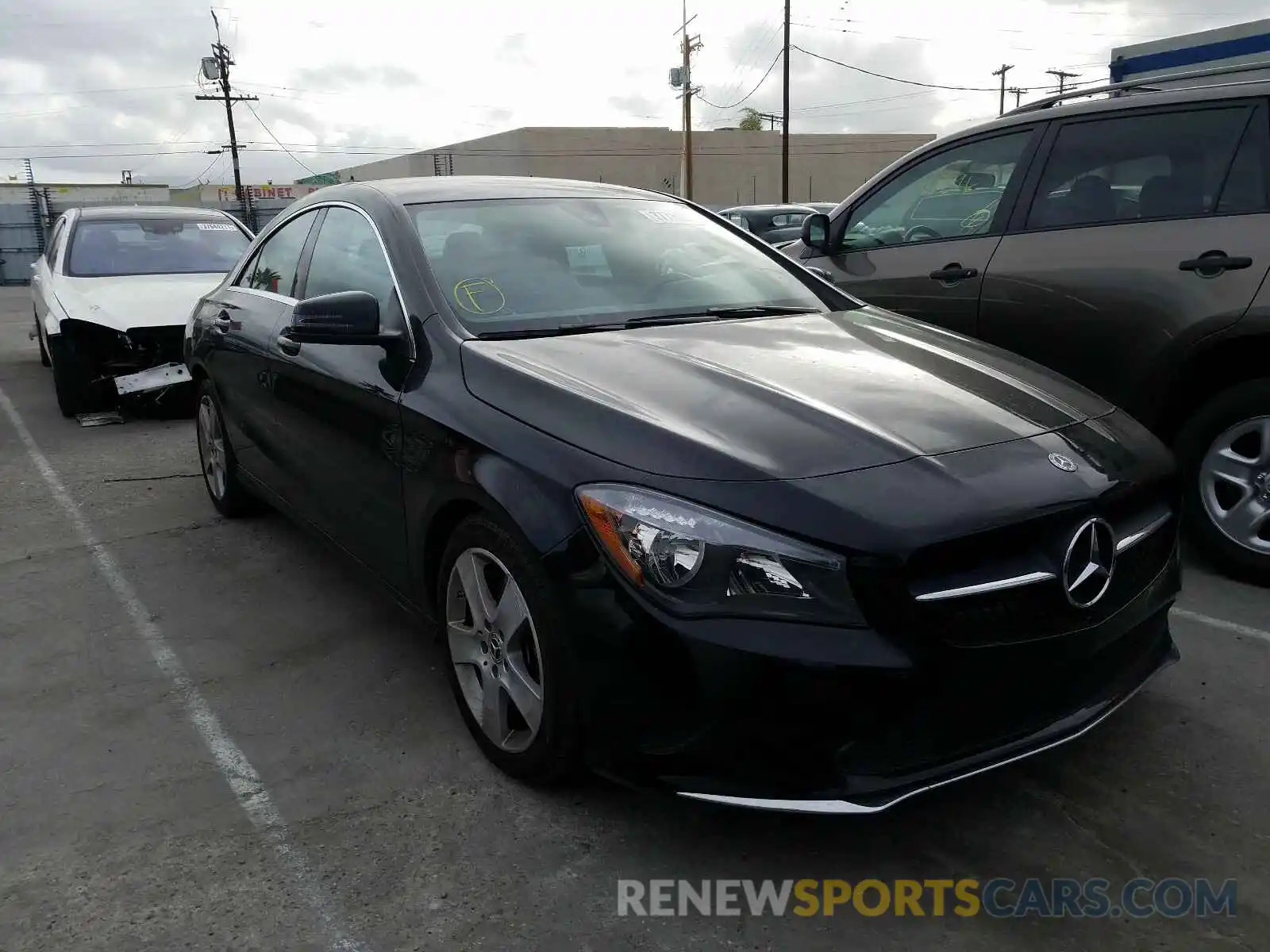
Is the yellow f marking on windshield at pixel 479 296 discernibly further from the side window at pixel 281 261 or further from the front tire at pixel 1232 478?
the front tire at pixel 1232 478

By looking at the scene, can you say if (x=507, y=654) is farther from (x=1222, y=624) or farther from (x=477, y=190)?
(x=1222, y=624)

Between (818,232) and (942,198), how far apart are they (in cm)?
70

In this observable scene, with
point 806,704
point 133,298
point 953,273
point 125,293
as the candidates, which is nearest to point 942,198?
point 953,273

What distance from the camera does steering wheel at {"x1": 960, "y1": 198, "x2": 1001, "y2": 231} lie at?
479 cm

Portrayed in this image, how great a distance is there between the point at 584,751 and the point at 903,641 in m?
0.81

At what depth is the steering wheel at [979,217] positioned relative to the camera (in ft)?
15.7

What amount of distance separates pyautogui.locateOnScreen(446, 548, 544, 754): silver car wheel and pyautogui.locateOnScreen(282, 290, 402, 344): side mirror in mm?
780

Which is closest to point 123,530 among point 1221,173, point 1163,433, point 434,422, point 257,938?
point 434,422

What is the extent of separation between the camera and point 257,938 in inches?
89.5

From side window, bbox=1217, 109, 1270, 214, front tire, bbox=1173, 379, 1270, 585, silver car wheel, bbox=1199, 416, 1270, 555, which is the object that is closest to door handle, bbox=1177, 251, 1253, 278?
side window, bbox=1217, 109, 1270, 214

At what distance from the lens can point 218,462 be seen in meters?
5.27

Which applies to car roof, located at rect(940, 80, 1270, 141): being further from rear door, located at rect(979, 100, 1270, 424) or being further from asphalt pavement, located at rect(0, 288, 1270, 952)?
asphalt pavement, located at rect(0, 288, 1270, 952)

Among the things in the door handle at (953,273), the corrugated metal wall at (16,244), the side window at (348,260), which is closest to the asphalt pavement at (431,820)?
the side window at (348,260)

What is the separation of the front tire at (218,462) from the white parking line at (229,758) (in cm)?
60
